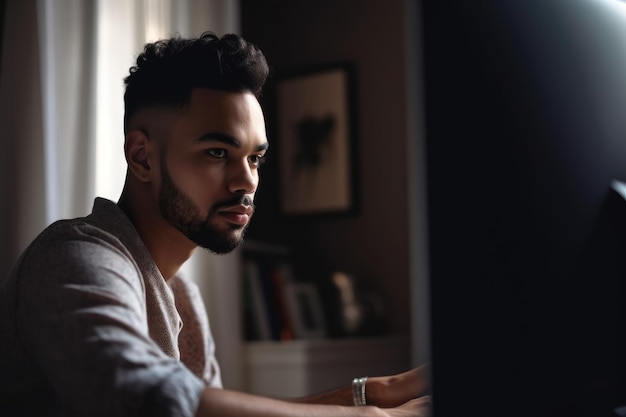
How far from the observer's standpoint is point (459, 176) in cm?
50

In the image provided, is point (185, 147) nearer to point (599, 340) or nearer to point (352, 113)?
point (599, 340)

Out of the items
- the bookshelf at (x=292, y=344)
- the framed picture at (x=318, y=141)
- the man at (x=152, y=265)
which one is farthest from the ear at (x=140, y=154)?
the framed picture at (x=318, y=141)

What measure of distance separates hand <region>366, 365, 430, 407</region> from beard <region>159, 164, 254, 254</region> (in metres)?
0.29

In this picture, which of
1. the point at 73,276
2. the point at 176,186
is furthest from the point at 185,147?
the point at 73,276

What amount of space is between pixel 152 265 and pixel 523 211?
0.63 metres

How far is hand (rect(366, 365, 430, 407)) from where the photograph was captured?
1036 mm

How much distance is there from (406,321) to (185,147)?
200cm

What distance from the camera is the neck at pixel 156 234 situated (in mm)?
1106

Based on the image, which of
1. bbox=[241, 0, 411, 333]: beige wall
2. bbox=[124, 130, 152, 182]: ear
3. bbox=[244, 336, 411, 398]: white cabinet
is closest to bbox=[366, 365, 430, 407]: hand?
bbox=[124, 130, 152, 182]: ear

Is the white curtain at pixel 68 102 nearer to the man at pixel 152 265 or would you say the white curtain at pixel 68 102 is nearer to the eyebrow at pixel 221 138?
the man at pixel 152 265

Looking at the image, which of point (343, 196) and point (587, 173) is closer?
point (587, 173)

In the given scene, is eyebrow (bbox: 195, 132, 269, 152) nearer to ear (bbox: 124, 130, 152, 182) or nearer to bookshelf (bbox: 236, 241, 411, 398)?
ear (bbox: 124, 130, 152, 182)

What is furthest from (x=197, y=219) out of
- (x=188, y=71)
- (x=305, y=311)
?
(x=305, y=311)

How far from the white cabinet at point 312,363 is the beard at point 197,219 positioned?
1503 millimetres
